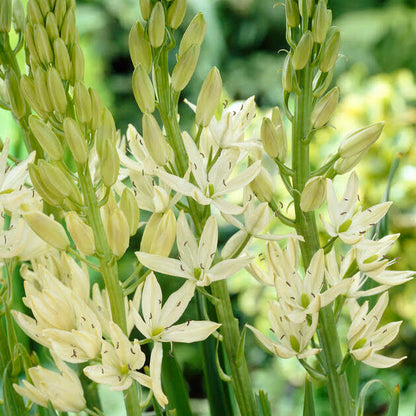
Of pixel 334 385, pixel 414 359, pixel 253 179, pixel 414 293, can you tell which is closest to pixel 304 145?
pixel 253 179

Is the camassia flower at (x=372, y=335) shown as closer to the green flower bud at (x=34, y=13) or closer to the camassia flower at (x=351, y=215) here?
the camassia flower at (x=351, y=215)

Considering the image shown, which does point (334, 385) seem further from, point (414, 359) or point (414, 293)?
point (414, 359)

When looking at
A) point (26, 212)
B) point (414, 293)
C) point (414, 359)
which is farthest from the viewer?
point (414, 359)

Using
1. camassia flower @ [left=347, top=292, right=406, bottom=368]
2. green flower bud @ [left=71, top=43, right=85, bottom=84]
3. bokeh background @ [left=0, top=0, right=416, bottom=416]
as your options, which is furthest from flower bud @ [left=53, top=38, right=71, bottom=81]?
bokeh background @ [left=0, top=0, right=416, bottom=416]

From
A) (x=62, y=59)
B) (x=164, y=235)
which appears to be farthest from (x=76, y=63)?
(x=164, y=235)

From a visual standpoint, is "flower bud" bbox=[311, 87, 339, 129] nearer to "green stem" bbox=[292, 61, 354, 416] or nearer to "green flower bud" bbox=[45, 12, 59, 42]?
"green stem" bbox=[292, 61, 354, 416]

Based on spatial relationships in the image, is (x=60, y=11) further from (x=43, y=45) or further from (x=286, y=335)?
(x=286, y=335)
